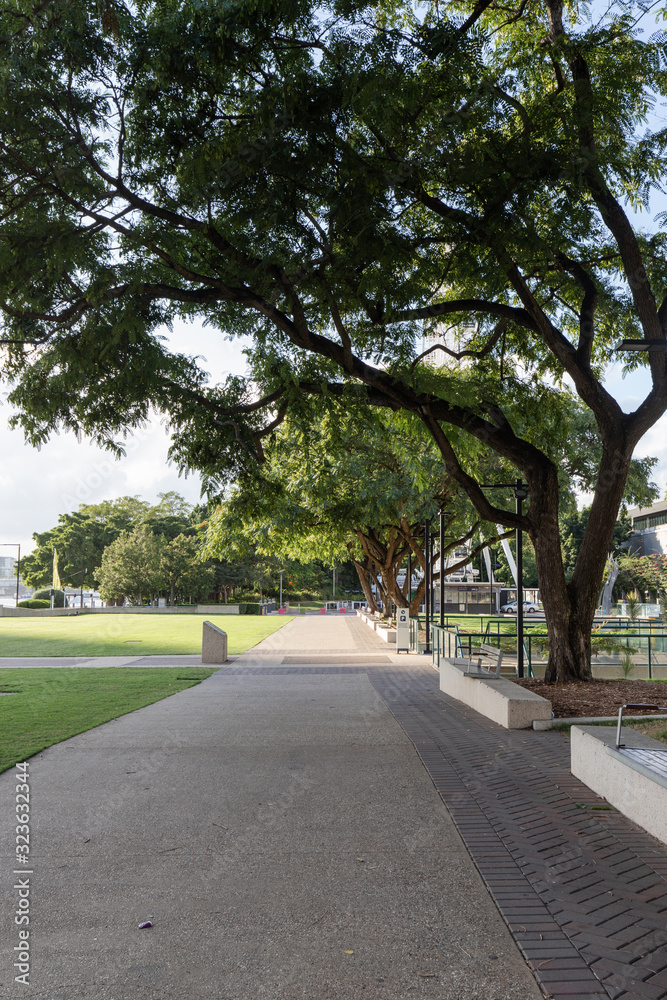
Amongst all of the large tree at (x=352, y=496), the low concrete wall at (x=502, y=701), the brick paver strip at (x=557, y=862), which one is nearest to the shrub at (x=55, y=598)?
the large tree at (x=352, y=496)

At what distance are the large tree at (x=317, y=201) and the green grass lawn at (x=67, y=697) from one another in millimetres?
3896

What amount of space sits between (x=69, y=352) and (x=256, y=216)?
284 centimetres

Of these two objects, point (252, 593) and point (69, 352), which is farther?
point (252, 593)

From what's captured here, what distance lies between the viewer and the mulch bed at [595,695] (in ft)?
29.7

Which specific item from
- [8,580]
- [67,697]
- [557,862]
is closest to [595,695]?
[557,862]

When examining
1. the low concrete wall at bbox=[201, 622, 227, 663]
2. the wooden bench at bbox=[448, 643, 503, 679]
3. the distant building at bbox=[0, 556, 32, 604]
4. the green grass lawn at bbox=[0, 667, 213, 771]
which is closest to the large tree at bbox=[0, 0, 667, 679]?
the wooden bench at bbox=[448, 643, 503, 679]

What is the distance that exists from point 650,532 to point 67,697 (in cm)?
6783

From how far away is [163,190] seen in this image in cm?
880

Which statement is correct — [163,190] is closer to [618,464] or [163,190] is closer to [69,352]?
[69,352]

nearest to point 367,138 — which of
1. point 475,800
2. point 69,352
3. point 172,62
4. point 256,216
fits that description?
point 256,216

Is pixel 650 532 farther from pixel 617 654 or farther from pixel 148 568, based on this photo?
pixel 617 654

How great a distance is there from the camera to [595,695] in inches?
390

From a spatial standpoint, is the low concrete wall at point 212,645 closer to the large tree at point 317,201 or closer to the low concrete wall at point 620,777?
the large tree at point 317,201

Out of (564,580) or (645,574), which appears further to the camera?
(645,574)
